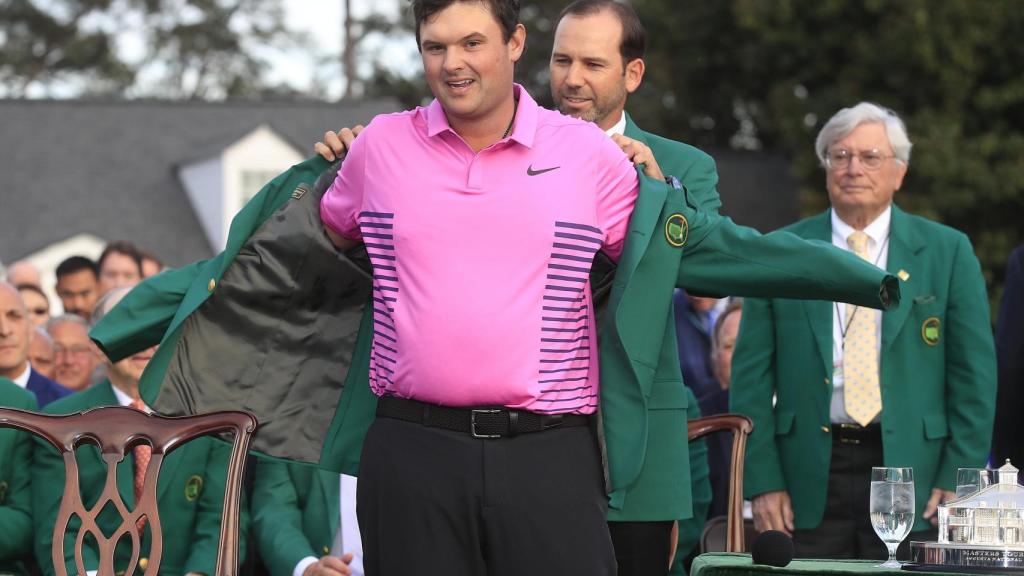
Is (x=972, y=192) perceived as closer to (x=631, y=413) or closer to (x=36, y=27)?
(x=631, y=413)

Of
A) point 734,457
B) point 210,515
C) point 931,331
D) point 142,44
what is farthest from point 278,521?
point 142,44

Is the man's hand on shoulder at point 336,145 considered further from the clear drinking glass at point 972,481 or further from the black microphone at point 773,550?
the clear drinking glass at point 972,481

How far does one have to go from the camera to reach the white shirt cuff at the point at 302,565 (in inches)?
225

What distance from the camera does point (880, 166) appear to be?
5.92 metres

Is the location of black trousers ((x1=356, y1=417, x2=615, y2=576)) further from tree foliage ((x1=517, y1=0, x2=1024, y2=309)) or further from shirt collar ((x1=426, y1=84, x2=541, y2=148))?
tree foliage ((x1=517, y1=0, x2=1024, y2=309))

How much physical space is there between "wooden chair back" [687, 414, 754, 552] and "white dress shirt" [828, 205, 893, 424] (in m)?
0.59

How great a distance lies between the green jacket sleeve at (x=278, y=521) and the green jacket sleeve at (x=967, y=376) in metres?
2.26

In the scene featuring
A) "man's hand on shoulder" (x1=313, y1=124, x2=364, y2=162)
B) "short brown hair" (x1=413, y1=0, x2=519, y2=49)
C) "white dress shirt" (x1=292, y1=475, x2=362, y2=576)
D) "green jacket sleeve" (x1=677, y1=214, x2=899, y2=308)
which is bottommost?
"white dress shirt" (x1=292, y1=475, x2=362, y2=576)

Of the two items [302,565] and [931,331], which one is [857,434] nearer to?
[931,331]

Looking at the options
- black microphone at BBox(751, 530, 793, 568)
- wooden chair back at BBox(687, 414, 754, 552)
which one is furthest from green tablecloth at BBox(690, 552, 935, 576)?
wooden chair back at BBox(687, 414, 754, 552)

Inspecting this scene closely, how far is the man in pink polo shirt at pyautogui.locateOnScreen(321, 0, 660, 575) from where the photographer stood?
3.76m

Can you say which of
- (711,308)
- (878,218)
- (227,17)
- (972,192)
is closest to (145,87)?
(227,17)

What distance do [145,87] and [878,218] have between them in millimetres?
43044

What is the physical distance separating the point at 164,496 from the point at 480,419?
2.27 m
